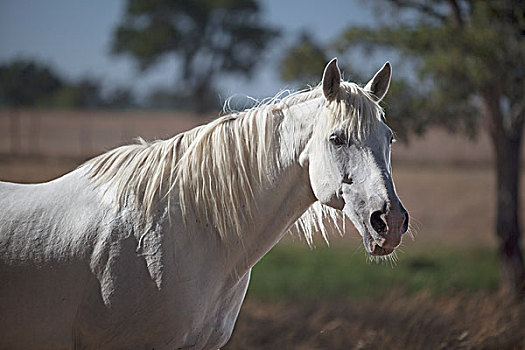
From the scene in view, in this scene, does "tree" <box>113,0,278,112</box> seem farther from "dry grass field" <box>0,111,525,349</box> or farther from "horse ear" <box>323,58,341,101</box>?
"horse ear" <box>323,58,341,101</box>

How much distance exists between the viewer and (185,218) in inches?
100

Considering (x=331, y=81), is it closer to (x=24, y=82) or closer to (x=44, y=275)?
(x=44, y=275)

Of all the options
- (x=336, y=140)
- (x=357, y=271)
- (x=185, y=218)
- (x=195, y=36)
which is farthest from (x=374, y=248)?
(x=195, y=36)

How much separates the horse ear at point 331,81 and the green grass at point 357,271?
6.23 meters

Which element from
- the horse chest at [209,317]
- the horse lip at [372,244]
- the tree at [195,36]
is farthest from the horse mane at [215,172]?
the tree at [195,36]

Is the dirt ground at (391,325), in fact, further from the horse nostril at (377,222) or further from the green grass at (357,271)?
the green grass at (357,271)

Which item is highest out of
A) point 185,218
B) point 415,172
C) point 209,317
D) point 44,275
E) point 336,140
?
point 336,140

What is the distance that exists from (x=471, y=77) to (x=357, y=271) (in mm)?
5472

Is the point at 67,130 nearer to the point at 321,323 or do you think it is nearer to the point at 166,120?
the point at 166,120

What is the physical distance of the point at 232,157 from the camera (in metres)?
2.62

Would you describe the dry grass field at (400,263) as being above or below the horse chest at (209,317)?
below

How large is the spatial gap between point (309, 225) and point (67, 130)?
1935 centimetres

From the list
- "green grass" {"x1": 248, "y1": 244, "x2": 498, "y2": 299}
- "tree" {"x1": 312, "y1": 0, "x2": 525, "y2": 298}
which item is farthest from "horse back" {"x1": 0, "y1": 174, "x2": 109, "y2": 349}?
"green grass" {"x1": 248, "y1": 244, "x2": 498, "y2": 299}

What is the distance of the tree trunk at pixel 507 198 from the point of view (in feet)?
23.4
